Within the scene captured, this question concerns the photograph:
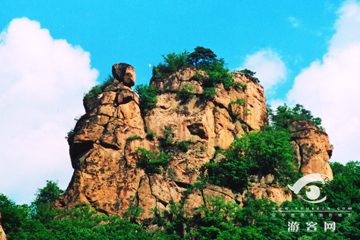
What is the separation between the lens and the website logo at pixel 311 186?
35625 mm

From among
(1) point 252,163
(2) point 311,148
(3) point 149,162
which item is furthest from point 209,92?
(2) point 311,148

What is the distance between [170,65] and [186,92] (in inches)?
148

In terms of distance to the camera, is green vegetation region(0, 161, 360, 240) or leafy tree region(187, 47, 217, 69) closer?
green vegetation region(0, 161, 360, 240)

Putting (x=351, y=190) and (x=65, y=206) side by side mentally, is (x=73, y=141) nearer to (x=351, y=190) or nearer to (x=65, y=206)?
(x=65, y=206)

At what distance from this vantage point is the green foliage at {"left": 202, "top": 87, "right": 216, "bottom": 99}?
1657 inches

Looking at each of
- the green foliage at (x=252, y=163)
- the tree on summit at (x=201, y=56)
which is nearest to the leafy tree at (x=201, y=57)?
the tree on summit at (x=201, y=56)

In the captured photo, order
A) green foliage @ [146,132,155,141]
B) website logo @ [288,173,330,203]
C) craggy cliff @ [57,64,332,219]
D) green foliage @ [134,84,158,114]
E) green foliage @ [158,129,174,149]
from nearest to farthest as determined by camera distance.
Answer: craggy cliff @ [57,64,332,219]
website logo @ [288,173,330,203]
green foliage @ [146,132,155,141]
green foliage @ [158,129,174,149]
green foliage @ [134,84,158,114]

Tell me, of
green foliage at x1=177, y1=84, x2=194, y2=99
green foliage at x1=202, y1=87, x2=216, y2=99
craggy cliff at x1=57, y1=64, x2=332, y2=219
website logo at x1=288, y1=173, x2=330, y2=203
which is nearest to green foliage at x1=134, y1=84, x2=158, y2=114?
craggy cliff at x1=57, y1=64, x2=332, y2=219

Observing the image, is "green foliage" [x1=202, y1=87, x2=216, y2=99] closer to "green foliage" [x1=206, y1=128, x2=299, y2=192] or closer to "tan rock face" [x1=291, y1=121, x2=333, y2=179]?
"green foliage" [x1=206, y1=128, x2=299, y2=192]

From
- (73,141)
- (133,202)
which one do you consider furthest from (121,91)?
(133,202)

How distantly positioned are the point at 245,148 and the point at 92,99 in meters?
13.1

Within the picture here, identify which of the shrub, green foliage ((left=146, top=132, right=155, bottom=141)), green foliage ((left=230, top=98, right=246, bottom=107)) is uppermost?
green foliage ((left=230, top=98, right=246, bottom=107))

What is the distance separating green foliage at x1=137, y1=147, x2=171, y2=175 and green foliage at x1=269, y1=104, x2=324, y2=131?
551 inches

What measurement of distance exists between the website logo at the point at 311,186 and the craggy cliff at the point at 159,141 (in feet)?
3.07
